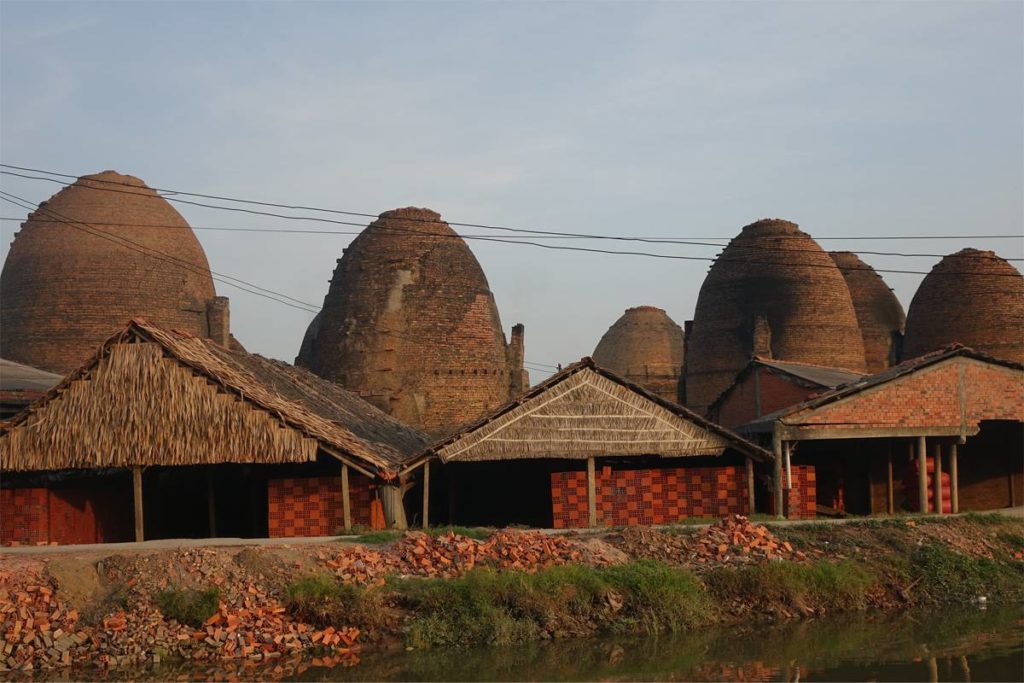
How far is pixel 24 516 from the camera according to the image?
17.5 metres

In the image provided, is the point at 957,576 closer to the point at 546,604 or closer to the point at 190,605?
the point at 546,604

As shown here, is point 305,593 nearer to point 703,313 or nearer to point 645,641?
point 645,641

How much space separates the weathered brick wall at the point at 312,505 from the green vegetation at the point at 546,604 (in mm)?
3492

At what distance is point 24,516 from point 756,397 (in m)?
15.5

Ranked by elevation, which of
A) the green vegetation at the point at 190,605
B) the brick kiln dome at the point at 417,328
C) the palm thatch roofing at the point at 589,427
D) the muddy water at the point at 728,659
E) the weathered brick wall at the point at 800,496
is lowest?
the muddy water at the point at 728,659

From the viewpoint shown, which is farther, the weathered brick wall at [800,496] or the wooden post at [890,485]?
the wooden post at [890,485]

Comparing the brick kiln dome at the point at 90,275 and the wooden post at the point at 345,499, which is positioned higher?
the brick kiln dome at the point at 90,275

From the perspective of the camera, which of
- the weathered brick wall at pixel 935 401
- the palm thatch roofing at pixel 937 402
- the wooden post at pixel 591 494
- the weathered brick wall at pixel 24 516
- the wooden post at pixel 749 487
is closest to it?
the weathered brick wall at pixel 24 516

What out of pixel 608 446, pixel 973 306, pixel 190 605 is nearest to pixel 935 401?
pixel 608 446

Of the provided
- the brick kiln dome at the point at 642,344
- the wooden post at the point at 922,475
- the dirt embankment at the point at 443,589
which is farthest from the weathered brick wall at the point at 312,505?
the brick kiln dome at the point at 642,344

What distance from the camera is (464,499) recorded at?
882 inches

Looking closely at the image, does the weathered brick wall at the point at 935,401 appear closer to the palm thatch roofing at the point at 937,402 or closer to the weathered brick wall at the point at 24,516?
the palm thatch roofing at the point at 937,402

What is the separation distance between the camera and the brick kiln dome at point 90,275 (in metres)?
32.5

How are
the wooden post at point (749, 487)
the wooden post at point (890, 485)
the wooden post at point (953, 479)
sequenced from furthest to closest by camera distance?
1. the wooden post at point (890, 485)
2. the wooden post at point (953, 479)
3. the wooden post at point (749, 487)
